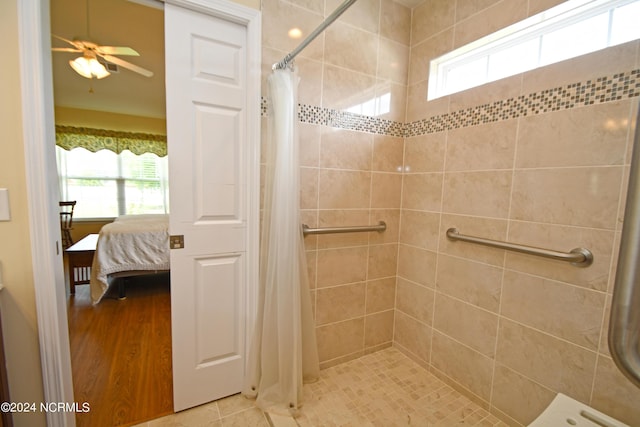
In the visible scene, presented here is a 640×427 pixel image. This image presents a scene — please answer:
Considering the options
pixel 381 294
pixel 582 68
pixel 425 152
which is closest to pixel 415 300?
pixel 381 294

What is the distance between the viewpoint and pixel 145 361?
1.93 m

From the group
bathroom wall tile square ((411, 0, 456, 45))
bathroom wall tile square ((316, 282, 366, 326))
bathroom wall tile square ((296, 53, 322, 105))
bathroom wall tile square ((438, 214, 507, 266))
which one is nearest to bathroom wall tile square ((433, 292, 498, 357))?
bathroom wall tile square ((438, 214, 507, 266))

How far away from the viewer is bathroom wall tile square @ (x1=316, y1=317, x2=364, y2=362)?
1.83 m

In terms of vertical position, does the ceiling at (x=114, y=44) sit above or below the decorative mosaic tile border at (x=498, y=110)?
above

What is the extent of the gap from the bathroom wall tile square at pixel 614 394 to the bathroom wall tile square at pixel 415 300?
803mm

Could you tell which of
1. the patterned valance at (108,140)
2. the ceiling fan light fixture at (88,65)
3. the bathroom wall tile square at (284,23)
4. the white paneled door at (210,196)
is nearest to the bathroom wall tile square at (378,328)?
the white paneled door at (210,196)

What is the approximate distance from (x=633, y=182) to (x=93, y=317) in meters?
3.47

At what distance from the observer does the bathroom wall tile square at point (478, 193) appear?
143cm

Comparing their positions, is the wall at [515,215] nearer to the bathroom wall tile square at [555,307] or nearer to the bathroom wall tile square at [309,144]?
the bathroom wall tile square at [555,307]

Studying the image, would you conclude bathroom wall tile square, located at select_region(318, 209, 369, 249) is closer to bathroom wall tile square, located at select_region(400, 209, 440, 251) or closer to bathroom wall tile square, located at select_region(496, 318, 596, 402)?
bathroom wall tile square, located at select_region(400, 209, 440, 251)

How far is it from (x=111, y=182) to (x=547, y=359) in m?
6.10

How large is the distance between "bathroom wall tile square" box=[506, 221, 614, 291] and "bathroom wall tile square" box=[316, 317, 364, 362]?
1.05 metres

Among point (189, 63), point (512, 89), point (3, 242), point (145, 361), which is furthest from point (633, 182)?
point (145, 361)

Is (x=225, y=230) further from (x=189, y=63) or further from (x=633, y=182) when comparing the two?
(x=633, y=182)
